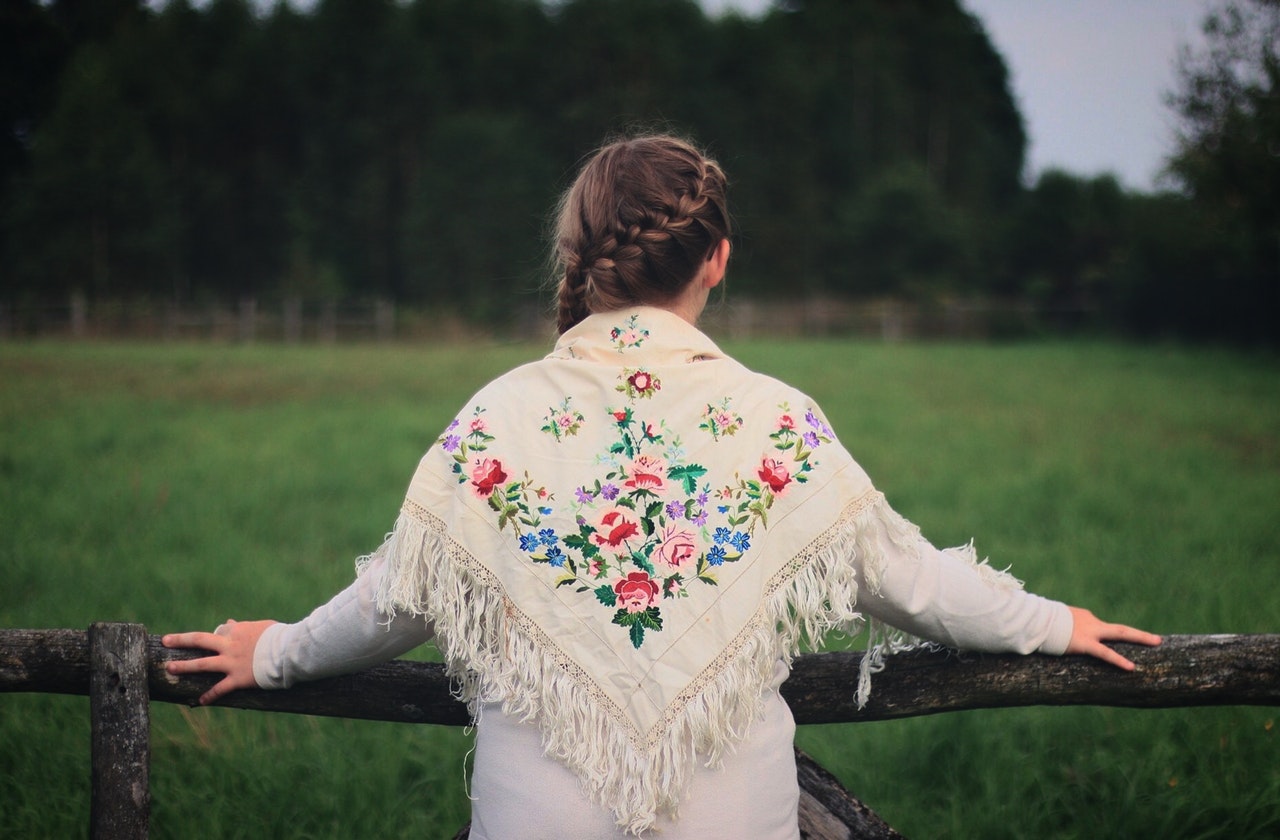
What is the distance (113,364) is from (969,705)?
16.5 meters

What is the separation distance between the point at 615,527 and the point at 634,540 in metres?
0.04

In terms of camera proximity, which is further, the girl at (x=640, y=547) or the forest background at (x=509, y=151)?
the forest background at (x=509, y=151)

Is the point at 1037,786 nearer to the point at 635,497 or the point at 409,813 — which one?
the point at 409,813

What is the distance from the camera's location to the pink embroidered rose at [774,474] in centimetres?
171

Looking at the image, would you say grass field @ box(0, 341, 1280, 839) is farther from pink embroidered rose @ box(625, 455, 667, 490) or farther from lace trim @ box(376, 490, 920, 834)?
pink embroidered rose @ box(625, 455, 667, 490)

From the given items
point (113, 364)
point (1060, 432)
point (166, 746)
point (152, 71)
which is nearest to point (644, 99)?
point (152, 71)

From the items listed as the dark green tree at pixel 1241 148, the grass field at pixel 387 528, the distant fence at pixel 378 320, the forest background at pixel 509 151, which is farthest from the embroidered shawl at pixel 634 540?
the forest background at pixel 509 151

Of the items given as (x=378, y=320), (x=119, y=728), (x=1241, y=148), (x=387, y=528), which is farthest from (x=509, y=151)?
(x=119, y=728)

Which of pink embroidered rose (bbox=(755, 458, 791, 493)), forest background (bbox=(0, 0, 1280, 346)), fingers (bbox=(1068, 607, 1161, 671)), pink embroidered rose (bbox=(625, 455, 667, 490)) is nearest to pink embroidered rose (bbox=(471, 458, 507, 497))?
pink embroidered rose (bbox=(625, 455, 667, 490))

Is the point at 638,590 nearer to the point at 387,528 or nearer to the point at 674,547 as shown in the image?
the point at 674,547

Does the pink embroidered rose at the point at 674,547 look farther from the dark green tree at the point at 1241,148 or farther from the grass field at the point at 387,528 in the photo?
the dark green tree at the point at 1241,148

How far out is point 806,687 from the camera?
84.7 inches

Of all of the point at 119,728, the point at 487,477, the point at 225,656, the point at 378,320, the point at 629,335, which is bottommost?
the point at 378,320

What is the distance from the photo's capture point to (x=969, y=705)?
208cm
